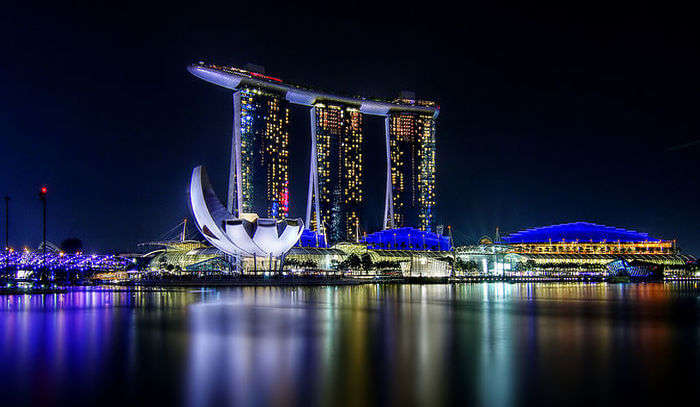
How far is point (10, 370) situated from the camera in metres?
12.1

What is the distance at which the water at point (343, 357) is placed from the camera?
10.3 m

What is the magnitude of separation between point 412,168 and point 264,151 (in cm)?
2774

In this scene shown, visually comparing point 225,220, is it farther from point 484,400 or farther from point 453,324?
→ point 484,400

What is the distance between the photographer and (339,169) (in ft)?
339

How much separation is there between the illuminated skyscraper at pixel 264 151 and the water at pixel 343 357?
66351mm

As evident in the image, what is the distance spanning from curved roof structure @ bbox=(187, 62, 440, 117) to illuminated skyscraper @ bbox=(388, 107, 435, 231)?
1662mm

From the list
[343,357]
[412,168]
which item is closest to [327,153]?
[412,168]

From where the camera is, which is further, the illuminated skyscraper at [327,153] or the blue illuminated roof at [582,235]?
the blue illuminated roof at [582,235]

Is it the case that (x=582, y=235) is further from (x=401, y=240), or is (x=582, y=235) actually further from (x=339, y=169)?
(x=339, y=169)

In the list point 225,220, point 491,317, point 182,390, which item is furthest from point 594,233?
point 182,390

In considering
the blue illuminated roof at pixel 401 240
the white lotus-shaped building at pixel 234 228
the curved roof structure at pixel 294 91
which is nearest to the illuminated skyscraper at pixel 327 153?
the curved roof structure at pixel 294 91

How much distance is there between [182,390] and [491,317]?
48.8ft

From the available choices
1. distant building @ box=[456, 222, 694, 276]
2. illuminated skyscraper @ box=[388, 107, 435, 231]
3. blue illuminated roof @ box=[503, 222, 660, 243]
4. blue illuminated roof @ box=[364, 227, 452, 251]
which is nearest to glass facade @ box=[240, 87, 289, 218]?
blue illuminated roof @ box=[364, 227, 452, 251]

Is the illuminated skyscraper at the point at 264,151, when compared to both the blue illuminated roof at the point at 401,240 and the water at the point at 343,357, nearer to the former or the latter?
the blue illuminated roof at the point at 401,240
